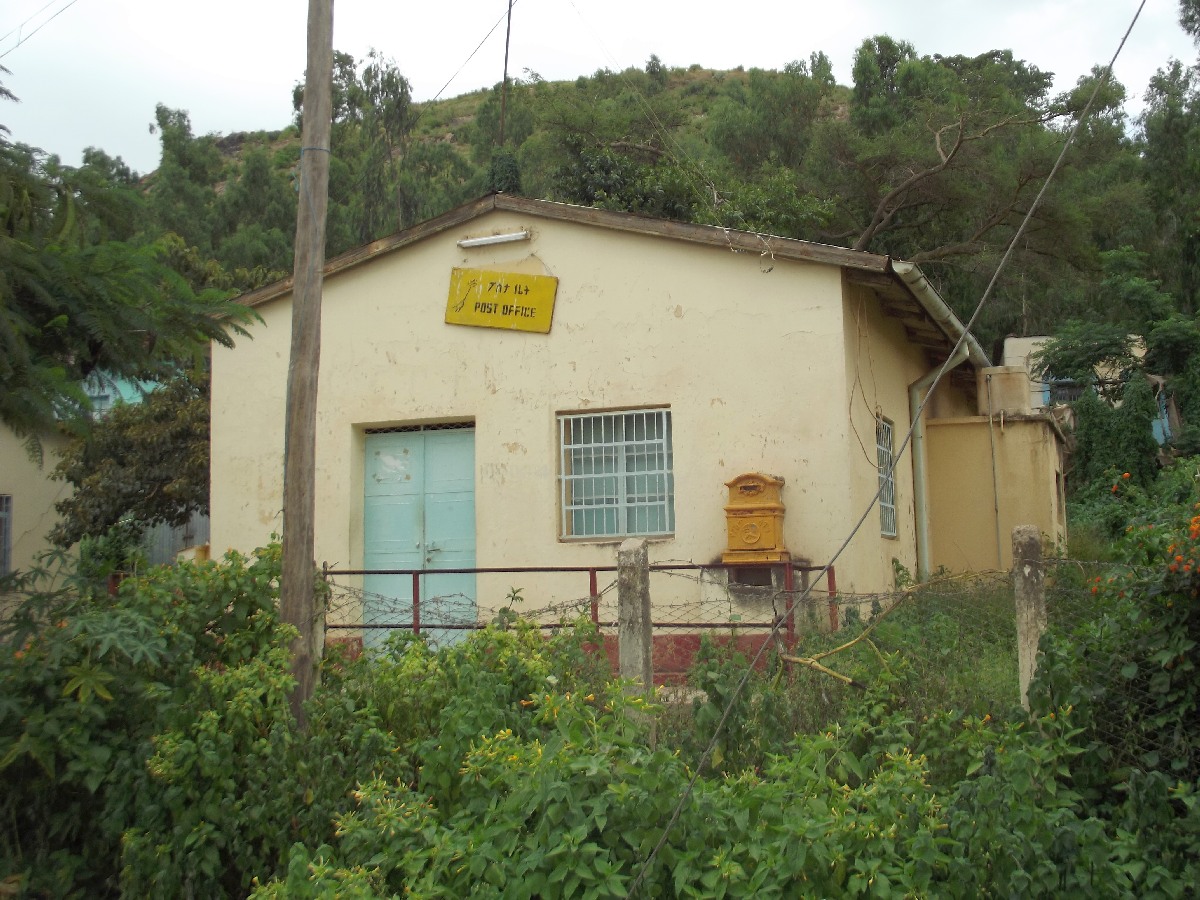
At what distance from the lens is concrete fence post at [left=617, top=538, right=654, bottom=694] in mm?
5906

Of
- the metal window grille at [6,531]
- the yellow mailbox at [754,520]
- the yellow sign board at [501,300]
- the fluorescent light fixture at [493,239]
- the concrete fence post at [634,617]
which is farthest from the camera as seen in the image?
the metal window grille at [6,531]

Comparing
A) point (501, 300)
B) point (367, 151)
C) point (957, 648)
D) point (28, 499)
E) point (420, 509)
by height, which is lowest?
point (957, 648)

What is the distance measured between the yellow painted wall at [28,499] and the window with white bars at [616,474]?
33.8ft

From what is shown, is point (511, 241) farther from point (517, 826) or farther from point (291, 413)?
point (517, 826)

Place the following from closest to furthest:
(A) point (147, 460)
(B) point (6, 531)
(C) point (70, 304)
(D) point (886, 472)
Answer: (C) point (70, 304) → (D) point (886, 472) → (A) point (147, 460) → (B) point (6, 531)

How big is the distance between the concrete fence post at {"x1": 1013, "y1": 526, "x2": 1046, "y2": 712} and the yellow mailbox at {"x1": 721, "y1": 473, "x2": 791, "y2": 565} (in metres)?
3.78

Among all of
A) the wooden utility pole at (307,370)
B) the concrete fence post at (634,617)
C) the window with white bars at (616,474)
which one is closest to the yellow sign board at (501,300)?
the window with white bars at (616,474)

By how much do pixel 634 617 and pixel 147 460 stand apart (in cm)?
1130

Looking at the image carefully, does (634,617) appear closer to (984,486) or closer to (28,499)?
(984,486)

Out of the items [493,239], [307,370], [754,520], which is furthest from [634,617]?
[493,239]

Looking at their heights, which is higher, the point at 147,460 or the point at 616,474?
the point at 147,460

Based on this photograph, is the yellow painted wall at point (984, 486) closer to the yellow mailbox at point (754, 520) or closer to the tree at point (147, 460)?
the yellow mailbox at point (754, 520)

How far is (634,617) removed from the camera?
19.5ft

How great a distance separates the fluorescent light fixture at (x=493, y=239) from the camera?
1075 cm
